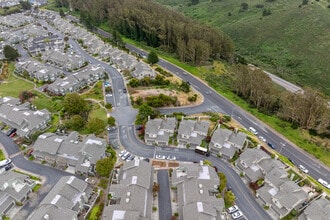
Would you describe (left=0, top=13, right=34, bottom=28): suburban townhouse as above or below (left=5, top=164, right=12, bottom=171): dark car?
above

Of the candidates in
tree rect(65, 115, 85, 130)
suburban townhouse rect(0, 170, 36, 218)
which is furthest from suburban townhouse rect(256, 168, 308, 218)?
tree rect(65, 115, 85, 130)

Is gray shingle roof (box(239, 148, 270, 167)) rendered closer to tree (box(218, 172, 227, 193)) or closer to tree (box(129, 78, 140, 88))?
tree (box(218, 172, 227, 193))

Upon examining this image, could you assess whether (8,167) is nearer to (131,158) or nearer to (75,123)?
(75,123)

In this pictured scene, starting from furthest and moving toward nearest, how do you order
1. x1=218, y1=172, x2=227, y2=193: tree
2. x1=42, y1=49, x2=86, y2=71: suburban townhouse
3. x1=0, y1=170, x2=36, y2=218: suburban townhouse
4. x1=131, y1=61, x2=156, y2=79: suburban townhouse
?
x1=42, y1=49, x2=86, y2=71: suburban townhouse
x1=131, y1=61, x2=156, y2=79: suburban townhouse
x1=218, y1=172, x2=227, y2=193: tree
x1=0, y1=170, x2=36, y2=218: suburban townhouse

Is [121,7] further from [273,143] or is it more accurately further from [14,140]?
[273,143]

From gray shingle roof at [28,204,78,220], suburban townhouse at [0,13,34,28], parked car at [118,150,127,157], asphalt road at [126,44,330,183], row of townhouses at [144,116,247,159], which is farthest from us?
suburban townhouse at [0,13,34,28]

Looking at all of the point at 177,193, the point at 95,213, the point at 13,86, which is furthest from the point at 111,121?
the point at 13,86

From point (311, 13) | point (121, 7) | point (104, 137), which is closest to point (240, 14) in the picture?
point (311, 13)

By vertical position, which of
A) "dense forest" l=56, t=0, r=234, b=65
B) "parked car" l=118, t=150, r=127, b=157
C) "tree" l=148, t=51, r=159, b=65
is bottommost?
"parked car" l=118, t=150, r=127, b=157
